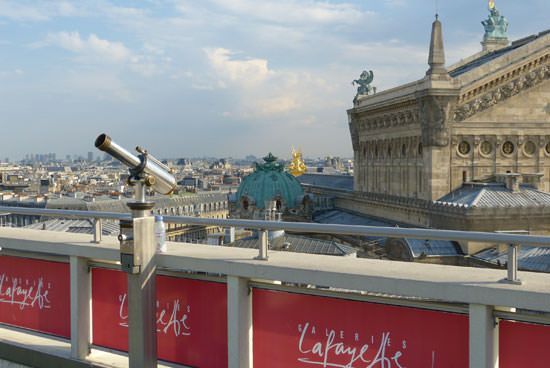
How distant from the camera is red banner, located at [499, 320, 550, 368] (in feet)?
20.3

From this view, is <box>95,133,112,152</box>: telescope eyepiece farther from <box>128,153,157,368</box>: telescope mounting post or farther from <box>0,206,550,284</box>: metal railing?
<box>0,206,550,284</box>: metal railing

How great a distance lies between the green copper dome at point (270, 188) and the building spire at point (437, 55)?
63.5 ft

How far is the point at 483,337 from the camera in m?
6.33

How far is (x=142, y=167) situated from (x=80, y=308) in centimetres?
241

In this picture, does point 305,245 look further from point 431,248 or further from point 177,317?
point 177,317

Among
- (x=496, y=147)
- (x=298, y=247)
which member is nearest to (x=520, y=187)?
(x=496, y=147)

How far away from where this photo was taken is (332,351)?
727cm

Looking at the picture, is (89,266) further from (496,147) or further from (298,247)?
(496,147)

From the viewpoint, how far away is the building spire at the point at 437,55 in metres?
39.4

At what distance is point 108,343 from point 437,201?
3231 centimetres

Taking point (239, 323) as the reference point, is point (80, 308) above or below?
below

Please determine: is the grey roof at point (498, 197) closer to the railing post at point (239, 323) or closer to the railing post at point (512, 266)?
the railing post at point (239, 323)

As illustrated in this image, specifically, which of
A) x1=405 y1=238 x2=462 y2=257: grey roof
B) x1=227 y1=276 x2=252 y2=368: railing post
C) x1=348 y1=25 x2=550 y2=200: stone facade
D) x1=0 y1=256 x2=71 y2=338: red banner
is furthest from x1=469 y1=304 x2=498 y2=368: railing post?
x1=348 y1=25 x2=550 y2=200: stone facade

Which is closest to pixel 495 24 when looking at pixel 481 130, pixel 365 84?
pixel 365 84
